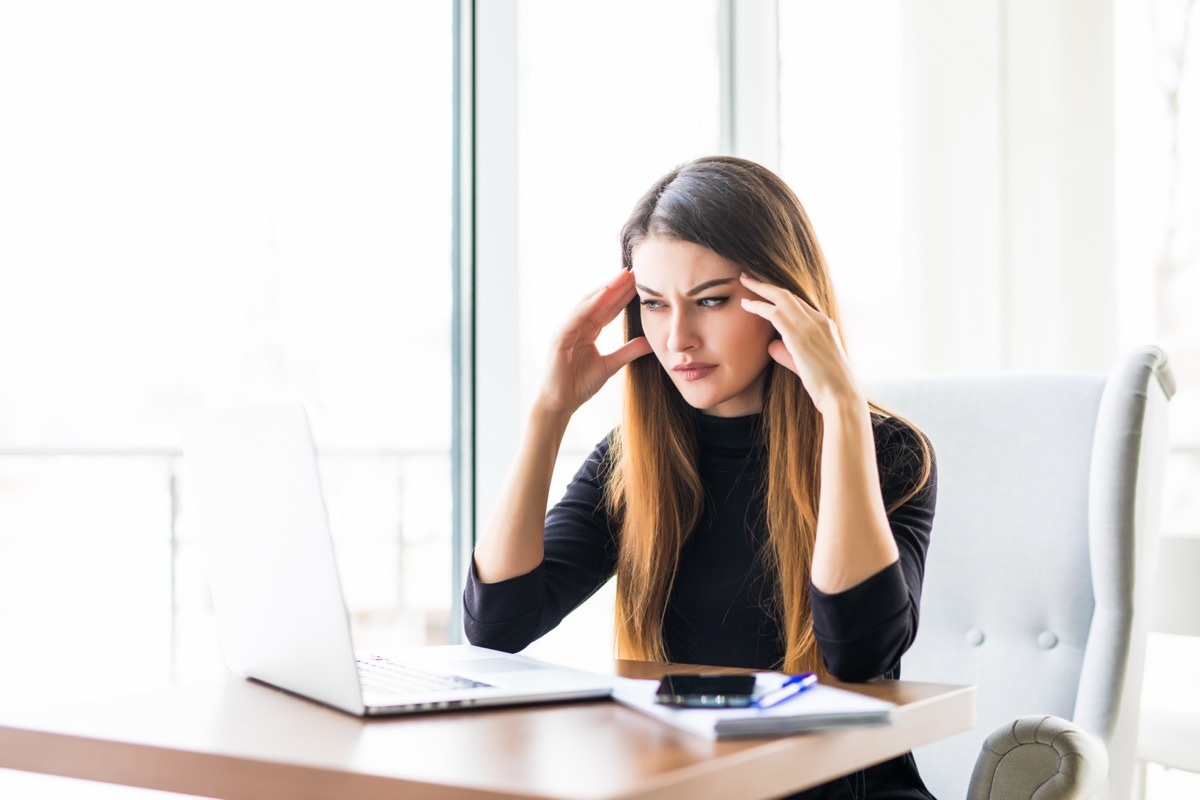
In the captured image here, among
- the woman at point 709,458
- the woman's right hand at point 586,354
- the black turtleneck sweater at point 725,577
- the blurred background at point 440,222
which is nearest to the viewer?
the black turtleneck sweater at point 725,577

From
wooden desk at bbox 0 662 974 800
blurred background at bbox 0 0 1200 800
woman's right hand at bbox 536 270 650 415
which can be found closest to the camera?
wooden desk at bbox 0 662 974 800

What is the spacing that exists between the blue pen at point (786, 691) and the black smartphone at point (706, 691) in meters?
0.01

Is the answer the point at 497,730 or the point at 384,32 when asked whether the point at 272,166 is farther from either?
the point at 497,730

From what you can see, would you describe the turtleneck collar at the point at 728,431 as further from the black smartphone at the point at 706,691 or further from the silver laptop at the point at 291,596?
the black smartphone at the point at 706,691

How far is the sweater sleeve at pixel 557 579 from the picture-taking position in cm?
136

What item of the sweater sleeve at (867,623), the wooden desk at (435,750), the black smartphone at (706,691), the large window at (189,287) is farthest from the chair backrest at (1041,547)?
the large window at (189,287)

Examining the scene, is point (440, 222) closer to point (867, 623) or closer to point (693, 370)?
point (693, 370)

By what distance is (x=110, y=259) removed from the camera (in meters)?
2.59

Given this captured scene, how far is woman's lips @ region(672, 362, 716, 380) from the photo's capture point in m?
1.34

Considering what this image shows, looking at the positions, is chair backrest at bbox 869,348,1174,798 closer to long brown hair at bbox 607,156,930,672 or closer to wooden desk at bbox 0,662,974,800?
long brown hair at bbox 607,156,930,672

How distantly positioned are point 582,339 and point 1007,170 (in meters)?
1.73

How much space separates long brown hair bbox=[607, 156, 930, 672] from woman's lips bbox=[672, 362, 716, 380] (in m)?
0.12

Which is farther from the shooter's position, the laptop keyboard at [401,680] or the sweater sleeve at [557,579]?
the sweater sleeve at [557,579]

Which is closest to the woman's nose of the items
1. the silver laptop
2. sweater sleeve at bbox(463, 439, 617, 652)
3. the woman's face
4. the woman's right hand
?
the woman's face
